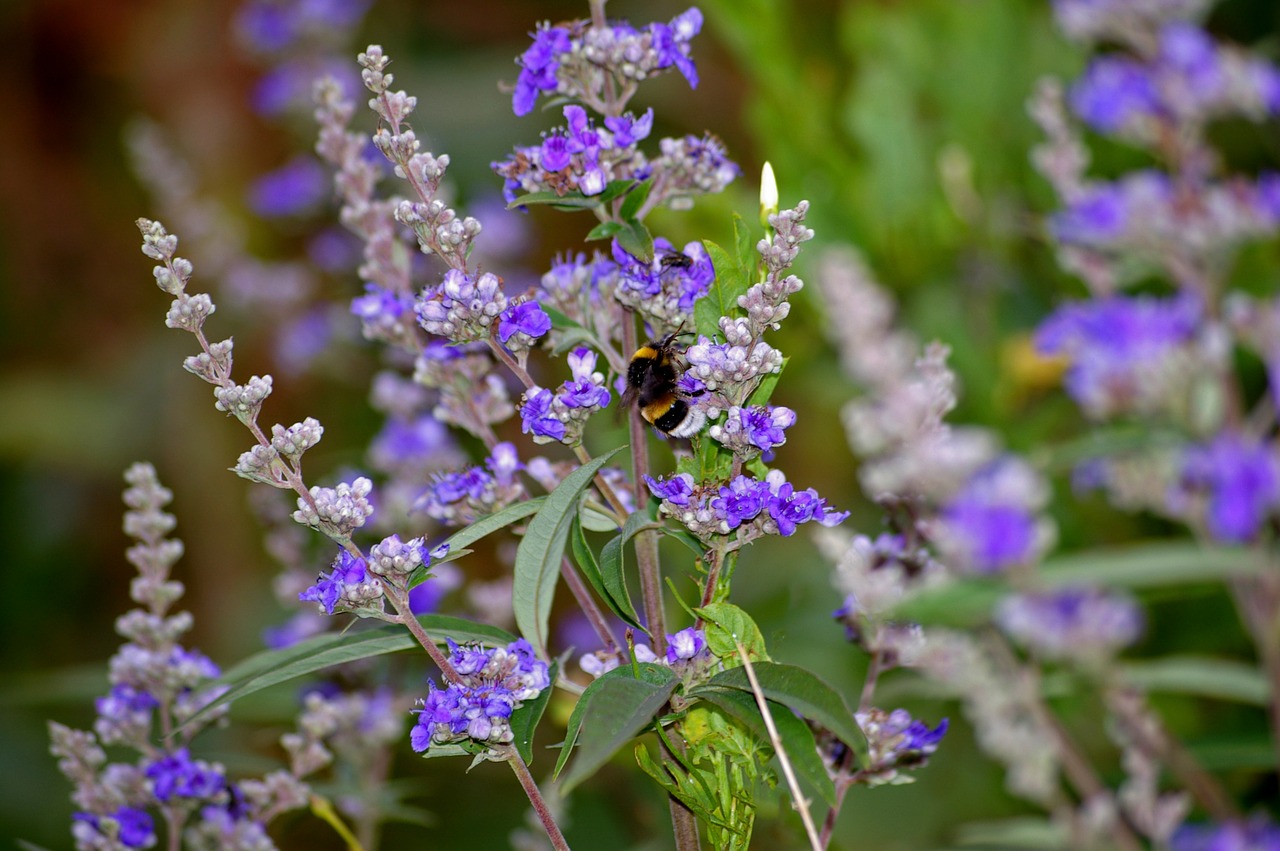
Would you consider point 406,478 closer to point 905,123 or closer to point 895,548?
point 895,548

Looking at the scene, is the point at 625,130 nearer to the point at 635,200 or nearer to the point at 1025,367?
the point at 635,200

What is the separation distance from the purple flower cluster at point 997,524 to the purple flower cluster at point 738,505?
165mm

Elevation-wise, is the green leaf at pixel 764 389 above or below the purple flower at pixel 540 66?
below

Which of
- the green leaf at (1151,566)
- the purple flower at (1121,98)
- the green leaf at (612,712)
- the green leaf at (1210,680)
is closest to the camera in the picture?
the green leaf at (612,712)

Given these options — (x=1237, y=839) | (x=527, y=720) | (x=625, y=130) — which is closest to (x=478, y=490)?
(x=527, y=720)

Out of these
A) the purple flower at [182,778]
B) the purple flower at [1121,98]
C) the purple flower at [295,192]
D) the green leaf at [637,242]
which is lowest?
the purple flower at [182,778]

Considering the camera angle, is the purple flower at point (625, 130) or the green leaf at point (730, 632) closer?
the green leaf at point (730, 632)

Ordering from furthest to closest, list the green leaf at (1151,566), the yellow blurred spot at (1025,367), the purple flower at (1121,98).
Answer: the yellow blurred spot at (1025,367) → the purple flower at (1121,98) → the green leaf at (1151,566)

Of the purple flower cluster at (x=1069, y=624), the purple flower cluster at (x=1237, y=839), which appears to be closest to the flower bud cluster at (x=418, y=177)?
the purple flower cluster at (x=1069, y=624)

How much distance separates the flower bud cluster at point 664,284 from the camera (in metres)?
1.35

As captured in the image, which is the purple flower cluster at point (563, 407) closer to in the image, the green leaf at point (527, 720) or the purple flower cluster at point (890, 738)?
the green leaf at point (527, 720)

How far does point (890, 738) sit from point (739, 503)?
1.08 ft

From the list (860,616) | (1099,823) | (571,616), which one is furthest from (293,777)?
(571,616)

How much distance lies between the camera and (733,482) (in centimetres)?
126
